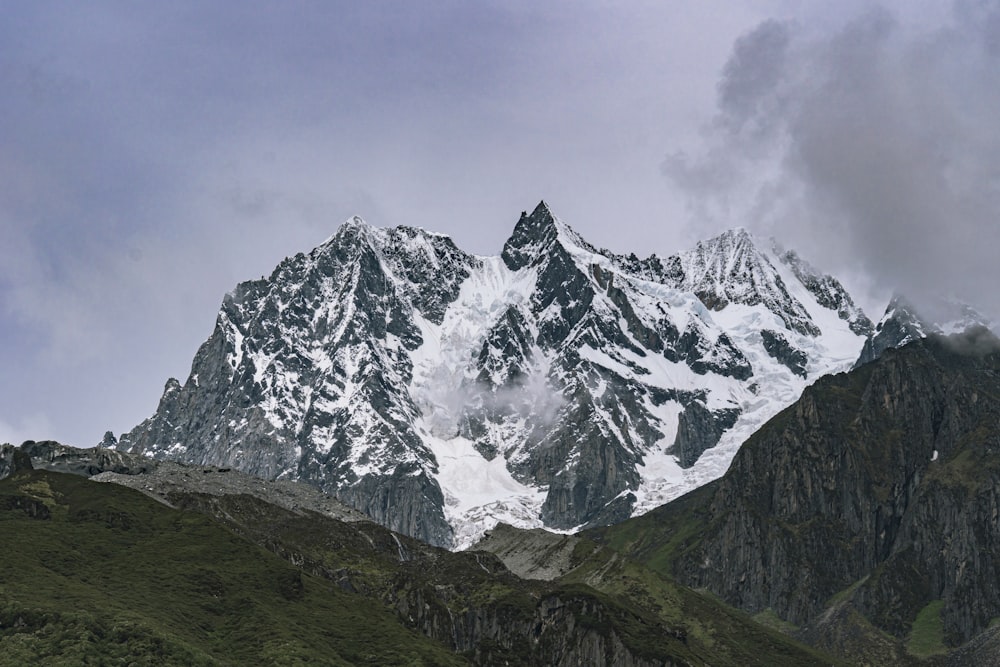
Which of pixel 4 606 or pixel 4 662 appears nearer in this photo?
pixel 4 662

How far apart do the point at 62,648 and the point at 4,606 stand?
16654 mm

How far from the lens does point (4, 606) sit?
196m

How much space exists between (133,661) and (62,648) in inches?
391

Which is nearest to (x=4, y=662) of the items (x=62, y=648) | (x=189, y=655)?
(x=62, y=648)

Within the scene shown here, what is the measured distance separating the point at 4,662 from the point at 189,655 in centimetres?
2824

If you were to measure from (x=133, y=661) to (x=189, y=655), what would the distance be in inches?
440

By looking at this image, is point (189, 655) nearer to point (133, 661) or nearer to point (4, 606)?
point (133, 661)

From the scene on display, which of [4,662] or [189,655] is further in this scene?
[189,655]

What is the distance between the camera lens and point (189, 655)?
19675cm

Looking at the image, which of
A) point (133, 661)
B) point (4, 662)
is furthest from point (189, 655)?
point (4, 662)

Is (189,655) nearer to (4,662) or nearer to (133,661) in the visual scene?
(133,661)

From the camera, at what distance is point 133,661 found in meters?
187

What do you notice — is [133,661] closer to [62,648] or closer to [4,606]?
[62,648]

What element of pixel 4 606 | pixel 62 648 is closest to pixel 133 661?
pixel 62 648
